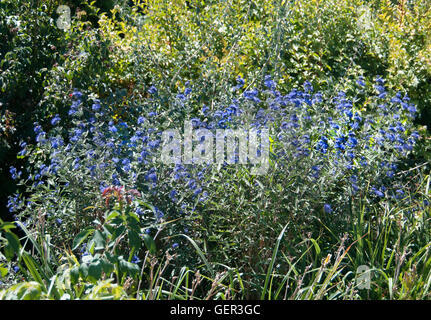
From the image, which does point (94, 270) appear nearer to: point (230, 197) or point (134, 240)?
point (134, 240)

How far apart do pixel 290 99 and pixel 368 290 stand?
4.61ft

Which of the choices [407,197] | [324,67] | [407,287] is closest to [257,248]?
[407,287]

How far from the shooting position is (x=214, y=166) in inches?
130

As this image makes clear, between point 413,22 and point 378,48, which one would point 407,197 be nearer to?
point 378,48

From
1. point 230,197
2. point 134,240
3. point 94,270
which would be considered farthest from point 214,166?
point 94,270

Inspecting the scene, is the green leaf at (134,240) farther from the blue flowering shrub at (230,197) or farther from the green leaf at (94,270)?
the blue flowering shrub at (230,197)

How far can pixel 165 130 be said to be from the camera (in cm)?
365

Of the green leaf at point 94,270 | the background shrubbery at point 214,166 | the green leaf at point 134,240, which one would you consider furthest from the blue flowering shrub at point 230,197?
the green leaf at point 94,270

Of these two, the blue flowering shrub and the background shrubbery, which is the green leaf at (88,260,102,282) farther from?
the blue flowering shrub

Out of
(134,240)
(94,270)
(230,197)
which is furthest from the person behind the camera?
(230,197)

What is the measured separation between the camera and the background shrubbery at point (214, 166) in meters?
2.82

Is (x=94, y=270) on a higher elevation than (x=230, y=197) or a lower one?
lower

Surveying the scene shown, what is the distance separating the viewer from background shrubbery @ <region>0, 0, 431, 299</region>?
282 centimetres
